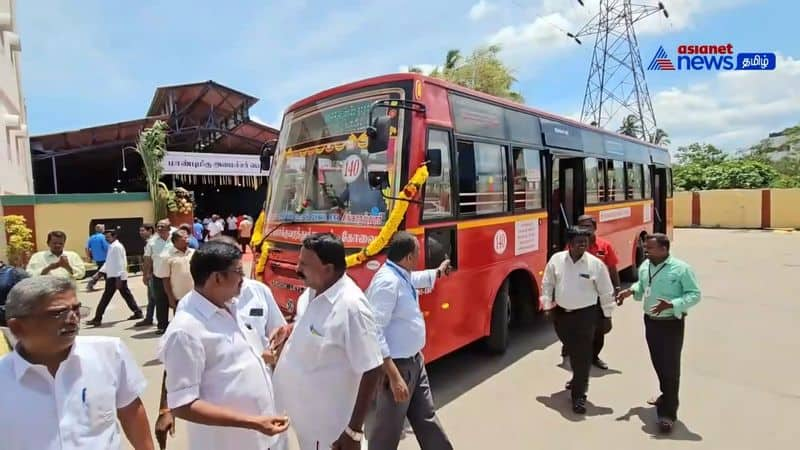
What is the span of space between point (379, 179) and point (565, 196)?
14.5 ft

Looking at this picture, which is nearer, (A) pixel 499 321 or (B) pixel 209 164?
(A) pixel 499 321

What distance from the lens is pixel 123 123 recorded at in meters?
19.5

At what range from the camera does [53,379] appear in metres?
1.61

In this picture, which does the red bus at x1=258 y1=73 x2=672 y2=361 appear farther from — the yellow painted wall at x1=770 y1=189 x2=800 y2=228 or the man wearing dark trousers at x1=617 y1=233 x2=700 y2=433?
the yellow painted wall at x1=770 y1=189 x2=800 y2=228

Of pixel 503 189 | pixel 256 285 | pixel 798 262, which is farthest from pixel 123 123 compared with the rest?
pixel 798 262

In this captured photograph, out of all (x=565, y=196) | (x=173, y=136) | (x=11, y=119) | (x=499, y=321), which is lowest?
(x=499, y=321)

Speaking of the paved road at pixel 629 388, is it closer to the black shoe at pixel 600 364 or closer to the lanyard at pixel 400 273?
the black shoe at pixel 600 364

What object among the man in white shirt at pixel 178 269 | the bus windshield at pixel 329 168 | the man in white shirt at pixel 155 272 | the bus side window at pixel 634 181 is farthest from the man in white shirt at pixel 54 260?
the bus side window at pixel 634 181

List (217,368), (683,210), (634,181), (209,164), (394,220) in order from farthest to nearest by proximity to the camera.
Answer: (683,210) < (209,164) < (634,181) < (394,220) < (217,368)

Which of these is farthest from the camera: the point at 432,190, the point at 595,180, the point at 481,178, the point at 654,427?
the point at 595,180

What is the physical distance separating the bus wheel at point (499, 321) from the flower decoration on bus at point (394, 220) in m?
2.01

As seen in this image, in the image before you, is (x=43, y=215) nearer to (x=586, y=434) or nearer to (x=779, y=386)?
(x=586, y=434)

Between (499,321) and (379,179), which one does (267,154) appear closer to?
(379,179)

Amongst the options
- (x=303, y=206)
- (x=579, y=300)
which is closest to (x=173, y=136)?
(x=303, y=206)
